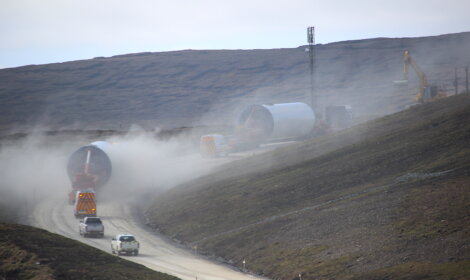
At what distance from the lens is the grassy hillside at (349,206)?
135 feet

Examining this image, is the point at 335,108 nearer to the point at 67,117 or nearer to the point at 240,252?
the point at 240,252

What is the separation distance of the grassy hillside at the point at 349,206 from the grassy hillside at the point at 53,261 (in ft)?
35.1

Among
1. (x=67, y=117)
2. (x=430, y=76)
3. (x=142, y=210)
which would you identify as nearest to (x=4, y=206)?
(x=142, y=210)

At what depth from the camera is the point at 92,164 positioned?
250 ft

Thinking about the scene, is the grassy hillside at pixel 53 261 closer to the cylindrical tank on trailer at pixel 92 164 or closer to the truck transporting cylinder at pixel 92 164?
the truck transporting cylinder at pixel 92 164

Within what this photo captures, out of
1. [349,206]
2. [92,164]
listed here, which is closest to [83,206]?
[92,164]

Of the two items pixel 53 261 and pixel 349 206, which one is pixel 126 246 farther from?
pixel 349 206

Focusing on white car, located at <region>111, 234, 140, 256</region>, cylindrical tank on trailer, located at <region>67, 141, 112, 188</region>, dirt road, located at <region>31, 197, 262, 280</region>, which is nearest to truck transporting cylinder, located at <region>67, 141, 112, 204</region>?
cylindrical tank on trailer, located at <region>67, 141, 112, 188</region>

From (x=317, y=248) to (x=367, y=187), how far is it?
525 inches

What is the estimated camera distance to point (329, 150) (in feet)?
257

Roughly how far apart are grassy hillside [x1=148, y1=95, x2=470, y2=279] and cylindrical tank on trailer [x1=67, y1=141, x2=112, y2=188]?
6715 mm

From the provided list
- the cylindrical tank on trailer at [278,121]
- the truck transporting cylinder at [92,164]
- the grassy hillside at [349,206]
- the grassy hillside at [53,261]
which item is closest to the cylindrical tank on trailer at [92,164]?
the truck transporting cylinder at [92,164]

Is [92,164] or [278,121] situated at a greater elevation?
[278,121]

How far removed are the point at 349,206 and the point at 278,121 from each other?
4897 cm
